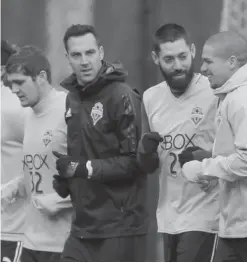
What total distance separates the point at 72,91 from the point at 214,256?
148 centimetres

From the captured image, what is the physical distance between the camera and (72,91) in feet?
21.4

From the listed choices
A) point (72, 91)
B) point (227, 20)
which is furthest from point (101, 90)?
point (227, 20)

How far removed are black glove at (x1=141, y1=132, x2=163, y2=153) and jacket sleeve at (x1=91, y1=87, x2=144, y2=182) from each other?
0.17 metres

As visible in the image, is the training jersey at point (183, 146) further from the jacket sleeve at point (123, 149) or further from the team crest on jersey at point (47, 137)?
the team crest on jersey at point (47, 137)

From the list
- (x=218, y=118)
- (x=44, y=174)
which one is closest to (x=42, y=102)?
(x=44, y=174)

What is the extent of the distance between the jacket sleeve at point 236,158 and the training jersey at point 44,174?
1569 mm

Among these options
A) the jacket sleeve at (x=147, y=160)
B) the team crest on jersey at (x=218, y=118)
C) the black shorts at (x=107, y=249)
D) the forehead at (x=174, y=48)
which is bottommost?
the black shorts at (x=107, y=249)

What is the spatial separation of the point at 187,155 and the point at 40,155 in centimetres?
129

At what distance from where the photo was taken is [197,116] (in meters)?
6.13

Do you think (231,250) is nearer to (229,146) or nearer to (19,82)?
(229,146)

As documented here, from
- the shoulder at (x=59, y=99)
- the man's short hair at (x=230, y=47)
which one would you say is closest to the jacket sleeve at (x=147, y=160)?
the man's short hair at (x=230, y=47)

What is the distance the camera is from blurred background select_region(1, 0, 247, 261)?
7459 millimetres

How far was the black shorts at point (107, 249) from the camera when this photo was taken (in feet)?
20.4

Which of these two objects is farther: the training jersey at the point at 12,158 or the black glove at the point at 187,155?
the training jersey at the point at 12,158
